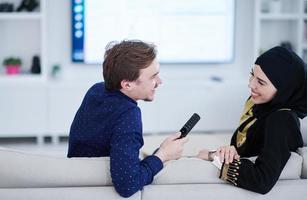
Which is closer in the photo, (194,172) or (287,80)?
(194,172)

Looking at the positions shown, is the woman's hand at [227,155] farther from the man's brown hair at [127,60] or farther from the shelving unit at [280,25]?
the shelving unit at [280,25]

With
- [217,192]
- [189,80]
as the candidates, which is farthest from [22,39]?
[217,192]

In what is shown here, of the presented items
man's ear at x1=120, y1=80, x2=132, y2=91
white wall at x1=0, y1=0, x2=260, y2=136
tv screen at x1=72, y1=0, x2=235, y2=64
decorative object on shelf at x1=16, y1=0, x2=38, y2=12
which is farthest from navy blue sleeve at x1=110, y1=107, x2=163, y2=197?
decorative object on shelf at x1=16, y1=0, x2=38, y2=12

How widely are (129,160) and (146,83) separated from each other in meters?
0.36

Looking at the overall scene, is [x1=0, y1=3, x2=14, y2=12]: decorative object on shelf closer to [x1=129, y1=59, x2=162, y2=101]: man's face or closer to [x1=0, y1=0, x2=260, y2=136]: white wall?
[x1=0, y1=0, x2=260, y2=136]: white wall

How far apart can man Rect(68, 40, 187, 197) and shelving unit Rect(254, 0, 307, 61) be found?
338 cm

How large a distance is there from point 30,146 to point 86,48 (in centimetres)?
112

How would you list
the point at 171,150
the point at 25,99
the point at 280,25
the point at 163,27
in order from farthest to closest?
the point at 280,25 → the point at 163,27 → the point at 25,99 → the point at 171,150

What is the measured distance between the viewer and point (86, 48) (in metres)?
5.12

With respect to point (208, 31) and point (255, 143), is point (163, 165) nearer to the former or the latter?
point (255, 143)

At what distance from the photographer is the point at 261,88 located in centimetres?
214

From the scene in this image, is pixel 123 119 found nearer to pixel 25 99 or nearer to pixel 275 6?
pixel 25 99

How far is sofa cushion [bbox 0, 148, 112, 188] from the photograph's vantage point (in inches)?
65.2

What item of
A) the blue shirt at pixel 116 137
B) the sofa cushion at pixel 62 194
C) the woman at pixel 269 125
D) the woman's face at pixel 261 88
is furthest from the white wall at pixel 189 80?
the sofa cushion at pixel 62 194
